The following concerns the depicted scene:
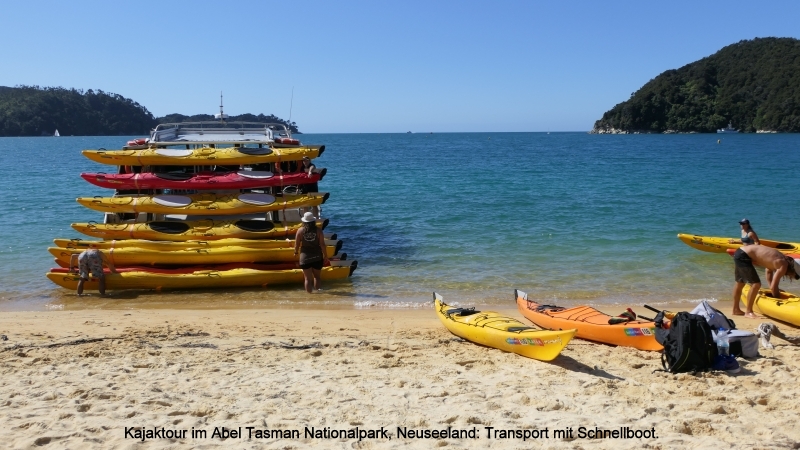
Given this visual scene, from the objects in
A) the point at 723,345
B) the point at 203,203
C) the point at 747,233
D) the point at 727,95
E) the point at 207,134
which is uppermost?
the point at 727,95

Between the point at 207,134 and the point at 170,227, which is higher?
the point at 207,134

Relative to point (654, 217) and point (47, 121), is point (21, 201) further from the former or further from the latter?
point (47, 121)

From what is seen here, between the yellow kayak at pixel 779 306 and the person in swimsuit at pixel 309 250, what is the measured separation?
6996 millimetres

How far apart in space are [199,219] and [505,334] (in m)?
8.15

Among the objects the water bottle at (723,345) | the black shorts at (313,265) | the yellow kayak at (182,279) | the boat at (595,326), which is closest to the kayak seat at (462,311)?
the boat at (595,326)

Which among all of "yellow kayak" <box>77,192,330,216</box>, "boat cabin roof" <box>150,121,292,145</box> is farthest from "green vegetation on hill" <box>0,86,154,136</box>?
"yellow kayak" <box>77,192,330,216</box>

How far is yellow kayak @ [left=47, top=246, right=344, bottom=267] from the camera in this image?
12017 millimetres

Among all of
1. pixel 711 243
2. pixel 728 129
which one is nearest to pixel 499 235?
pixel 711 243

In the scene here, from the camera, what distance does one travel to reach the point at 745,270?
32.1 feet

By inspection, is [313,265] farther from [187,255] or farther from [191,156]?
[191,156]

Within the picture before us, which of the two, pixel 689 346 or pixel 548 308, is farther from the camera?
pixel 548 308

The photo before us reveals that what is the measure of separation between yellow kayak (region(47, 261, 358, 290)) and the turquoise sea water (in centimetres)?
18

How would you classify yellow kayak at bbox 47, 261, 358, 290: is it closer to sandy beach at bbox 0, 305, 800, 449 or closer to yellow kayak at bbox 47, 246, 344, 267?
yellow kayak at bbox 47, 246, 344, 267

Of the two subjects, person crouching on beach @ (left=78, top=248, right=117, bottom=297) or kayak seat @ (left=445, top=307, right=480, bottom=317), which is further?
person crouching on beach @ (left=78, top=248, right=117, bottom=297)
